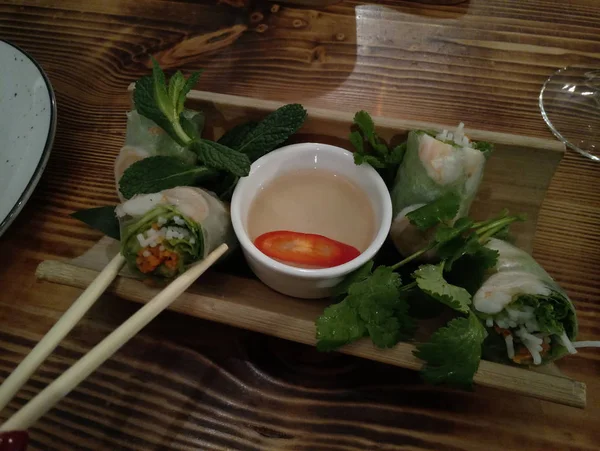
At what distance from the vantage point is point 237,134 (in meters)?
1.57

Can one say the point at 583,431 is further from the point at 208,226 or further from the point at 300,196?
the point at 208,226

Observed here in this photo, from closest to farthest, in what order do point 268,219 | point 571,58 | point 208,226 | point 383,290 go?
point 383,290
point 208,226
point 268,219
point 571,58

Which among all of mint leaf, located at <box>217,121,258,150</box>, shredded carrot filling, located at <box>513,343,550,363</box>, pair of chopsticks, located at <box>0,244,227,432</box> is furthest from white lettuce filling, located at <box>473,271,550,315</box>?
mint leaf, located at <box>217,121,258,150</box>

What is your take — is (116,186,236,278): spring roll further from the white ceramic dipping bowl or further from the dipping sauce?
the dipping sauce

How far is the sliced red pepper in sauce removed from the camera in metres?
1.40

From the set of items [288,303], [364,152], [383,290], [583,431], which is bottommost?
[583,431]

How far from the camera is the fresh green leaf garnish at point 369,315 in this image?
1209 mm

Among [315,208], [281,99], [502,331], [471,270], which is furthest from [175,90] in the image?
[502,331]

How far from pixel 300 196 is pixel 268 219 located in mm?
148

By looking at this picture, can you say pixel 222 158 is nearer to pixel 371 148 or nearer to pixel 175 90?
pixel 175 90

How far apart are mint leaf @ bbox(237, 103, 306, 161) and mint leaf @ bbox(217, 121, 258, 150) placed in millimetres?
33

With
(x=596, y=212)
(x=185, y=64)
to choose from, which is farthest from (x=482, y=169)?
(x=185, y=64)

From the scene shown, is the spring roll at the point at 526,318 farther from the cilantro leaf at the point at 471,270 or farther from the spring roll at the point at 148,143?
the spring roll at the point at 148,143

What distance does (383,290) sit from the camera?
1239 mm
